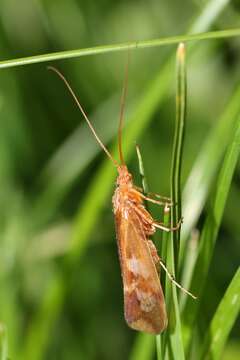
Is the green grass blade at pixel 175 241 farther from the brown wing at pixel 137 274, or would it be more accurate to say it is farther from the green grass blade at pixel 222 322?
the brown wing at pixel 137 274

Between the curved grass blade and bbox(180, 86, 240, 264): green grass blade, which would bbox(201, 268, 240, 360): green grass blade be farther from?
the curved grass blade

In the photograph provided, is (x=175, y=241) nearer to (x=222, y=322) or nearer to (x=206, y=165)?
(x=222, y=322)

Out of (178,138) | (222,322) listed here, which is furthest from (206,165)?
(178,138)

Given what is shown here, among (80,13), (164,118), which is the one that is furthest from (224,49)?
(80,13)

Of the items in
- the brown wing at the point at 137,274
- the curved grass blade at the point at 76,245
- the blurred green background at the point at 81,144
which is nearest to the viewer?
the brown wing at the point at 137,274

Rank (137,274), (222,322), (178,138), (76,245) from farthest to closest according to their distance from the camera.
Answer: (76,245), (137,274), (222,322), (178,138)

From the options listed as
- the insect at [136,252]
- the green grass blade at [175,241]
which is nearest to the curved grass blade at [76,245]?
the insect at [136,252]
